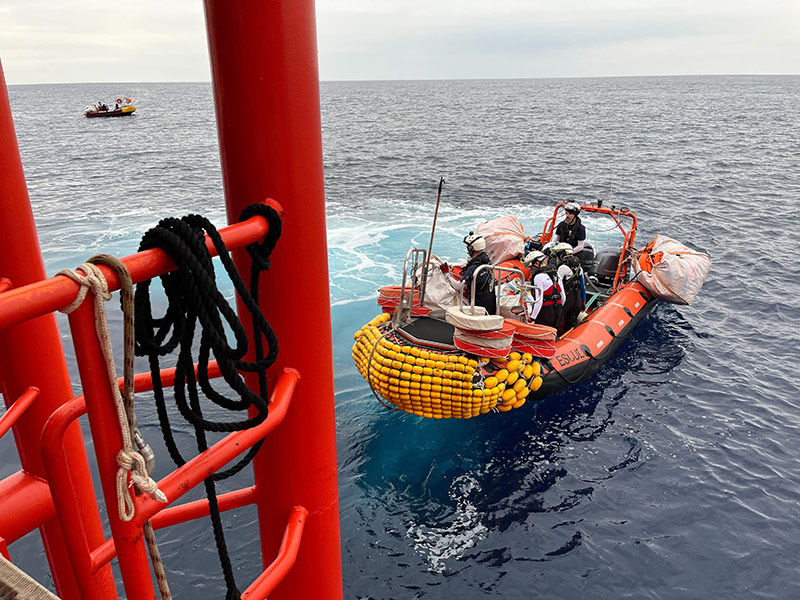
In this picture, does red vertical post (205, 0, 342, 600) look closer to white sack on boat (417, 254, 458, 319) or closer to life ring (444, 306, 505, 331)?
life ring (444, 306, 505, 331)

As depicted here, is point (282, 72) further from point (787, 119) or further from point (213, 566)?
point (787, 119)

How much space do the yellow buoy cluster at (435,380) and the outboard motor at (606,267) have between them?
19.4 ft

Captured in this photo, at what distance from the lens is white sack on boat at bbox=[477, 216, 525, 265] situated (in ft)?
38.9

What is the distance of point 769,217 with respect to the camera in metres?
20.5

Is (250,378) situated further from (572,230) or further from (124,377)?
(572,230)

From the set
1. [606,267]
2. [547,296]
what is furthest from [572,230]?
[547,296]

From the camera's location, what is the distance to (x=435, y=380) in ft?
21.9

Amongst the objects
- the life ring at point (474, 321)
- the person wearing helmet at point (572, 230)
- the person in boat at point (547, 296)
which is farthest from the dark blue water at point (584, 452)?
the person wearing helmet at point (572, 230)

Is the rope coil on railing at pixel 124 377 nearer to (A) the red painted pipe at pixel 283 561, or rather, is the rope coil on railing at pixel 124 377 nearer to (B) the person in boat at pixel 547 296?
(A) the red painted pipe at pixel 283 561

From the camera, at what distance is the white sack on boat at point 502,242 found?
11859 millimetres

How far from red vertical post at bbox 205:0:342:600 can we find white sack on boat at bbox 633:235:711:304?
10.1 metres

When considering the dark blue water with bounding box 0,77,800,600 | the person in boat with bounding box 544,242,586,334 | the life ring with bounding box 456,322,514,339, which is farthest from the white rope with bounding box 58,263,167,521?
the person in boat with bounding box 544,242,586,334

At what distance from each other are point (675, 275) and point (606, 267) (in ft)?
5.24

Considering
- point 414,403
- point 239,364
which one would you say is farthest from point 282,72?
point 414,403
